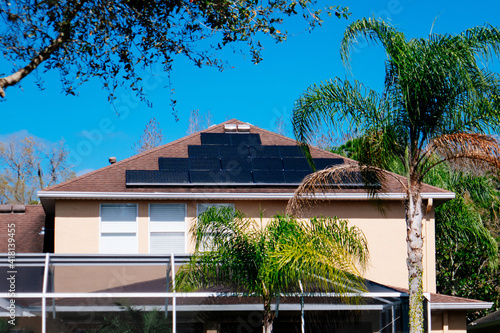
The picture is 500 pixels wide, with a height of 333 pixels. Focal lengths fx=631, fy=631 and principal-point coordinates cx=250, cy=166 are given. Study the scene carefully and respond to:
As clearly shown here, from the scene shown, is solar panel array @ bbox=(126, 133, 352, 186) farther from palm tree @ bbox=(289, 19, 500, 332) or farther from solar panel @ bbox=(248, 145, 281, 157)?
palm tree @ bbox=(289, 19, 500, 332)

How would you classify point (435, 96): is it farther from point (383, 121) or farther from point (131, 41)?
point (131, 41)

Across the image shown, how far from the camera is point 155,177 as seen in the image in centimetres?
1745

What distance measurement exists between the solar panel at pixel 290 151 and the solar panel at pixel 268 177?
1291 mm

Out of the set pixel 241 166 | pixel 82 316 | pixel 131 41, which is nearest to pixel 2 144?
pixel 241 166

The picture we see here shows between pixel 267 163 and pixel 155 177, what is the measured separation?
3.38m

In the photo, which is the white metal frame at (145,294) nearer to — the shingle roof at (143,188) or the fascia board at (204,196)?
the fascia board at (204,196)

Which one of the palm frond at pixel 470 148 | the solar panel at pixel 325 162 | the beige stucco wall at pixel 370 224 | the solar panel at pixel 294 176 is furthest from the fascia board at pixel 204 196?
the palm frond at pixel 470 148

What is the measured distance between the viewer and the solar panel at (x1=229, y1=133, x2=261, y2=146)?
19797mm

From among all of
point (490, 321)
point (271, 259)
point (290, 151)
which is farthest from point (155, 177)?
point (490, 321)

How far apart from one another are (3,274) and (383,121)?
28.7ft

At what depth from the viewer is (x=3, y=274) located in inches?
542

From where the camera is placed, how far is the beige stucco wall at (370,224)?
55.6 feet

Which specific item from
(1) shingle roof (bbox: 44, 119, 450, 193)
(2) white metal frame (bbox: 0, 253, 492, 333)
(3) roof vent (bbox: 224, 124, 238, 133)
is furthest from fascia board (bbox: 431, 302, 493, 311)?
(3) roof vent (bbox: 224, 124, 238, 133)

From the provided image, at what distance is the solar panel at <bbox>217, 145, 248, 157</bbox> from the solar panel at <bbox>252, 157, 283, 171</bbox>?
0.52 meters
